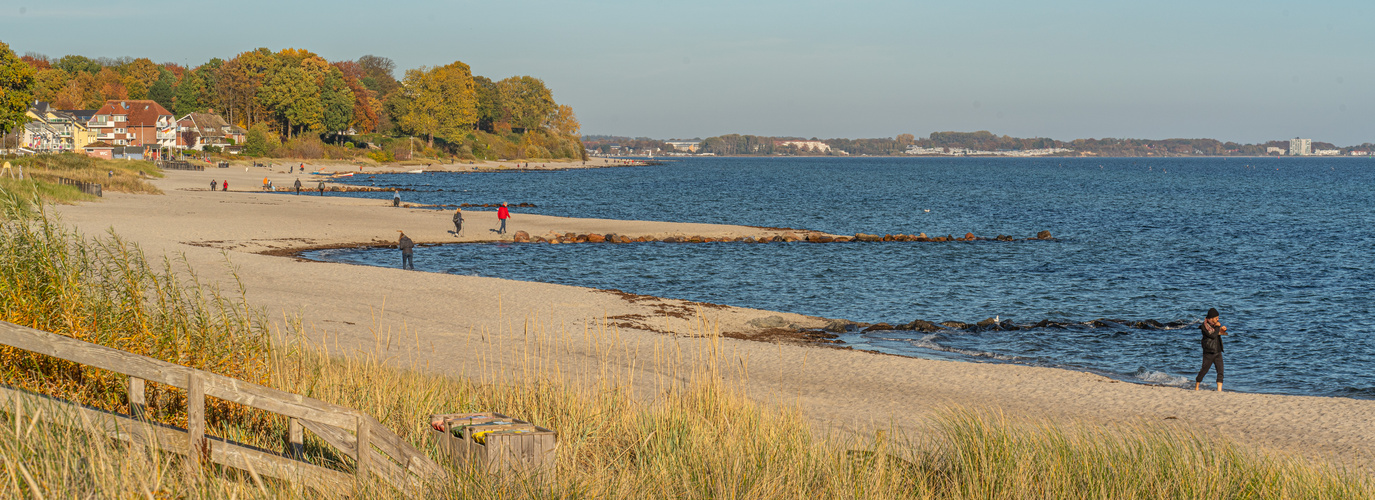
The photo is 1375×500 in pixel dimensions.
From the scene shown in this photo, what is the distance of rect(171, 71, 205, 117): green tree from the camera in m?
137

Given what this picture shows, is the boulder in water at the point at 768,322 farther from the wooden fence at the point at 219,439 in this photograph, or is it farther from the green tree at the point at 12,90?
the green tree at the point at 12,90

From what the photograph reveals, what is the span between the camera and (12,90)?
63844mm

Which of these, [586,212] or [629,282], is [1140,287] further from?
[586,212]

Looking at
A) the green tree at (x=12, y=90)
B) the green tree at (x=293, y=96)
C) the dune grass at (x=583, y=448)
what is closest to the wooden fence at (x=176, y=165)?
the green tree at (x=12, y=90)

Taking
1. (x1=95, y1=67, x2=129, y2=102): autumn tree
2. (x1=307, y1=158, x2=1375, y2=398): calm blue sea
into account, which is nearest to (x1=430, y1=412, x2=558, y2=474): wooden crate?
(x1=307, y1=158, x2=1375, y2=398): calm blue sea

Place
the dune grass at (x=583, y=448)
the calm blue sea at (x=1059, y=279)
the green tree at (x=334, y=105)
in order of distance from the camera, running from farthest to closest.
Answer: the green tree at (x=334, y=105), the calm blue sea at (x=1059, y=279), the dune grass at (x=583, y=448)

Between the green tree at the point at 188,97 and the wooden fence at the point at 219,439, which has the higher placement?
the green tree at the point at 188,97

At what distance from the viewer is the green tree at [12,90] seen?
204 ft

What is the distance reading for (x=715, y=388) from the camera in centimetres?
1055

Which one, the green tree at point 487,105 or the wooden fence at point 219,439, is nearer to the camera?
the wooden fence at point 219,439

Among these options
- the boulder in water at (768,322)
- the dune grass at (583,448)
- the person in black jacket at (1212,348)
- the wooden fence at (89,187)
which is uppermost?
the wooden fence at (89,187)

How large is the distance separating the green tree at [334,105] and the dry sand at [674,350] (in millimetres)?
105319

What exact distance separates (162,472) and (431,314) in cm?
1605

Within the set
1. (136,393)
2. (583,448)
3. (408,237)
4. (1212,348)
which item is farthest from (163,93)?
(136,393)
